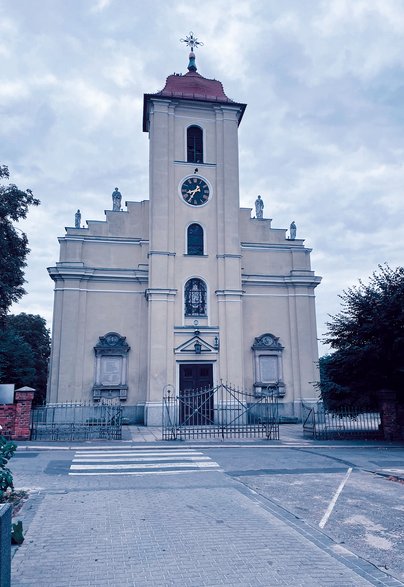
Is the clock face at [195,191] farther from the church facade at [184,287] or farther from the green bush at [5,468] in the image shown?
Answer: the green bush at [5,468]

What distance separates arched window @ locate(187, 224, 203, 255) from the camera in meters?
26.7

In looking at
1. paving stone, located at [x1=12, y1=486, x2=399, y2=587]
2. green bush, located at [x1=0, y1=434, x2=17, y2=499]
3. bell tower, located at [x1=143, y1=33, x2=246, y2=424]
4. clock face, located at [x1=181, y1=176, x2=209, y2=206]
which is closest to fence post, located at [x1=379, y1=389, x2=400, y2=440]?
bell tower, located at [x1=143, y1=33, x2=246, y2=424]

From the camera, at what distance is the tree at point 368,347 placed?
17469mm

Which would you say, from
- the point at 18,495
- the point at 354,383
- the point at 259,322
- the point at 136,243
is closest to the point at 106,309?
the point at 136,243

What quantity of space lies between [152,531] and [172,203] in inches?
866

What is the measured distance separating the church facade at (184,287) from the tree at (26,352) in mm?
8496

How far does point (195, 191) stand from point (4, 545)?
24768mm

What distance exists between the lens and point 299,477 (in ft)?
34.6

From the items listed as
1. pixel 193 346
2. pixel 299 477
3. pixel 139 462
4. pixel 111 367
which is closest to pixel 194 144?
pixel 193 346

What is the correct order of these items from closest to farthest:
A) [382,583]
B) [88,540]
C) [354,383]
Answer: [382,583], [88,540], [354,383]

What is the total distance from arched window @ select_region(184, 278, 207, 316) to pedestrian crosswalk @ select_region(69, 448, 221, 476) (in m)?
11.6

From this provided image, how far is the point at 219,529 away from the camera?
6449mm

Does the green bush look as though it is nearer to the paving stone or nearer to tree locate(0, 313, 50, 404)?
the paving stone

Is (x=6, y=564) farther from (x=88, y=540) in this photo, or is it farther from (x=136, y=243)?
(x=136, y=243)
